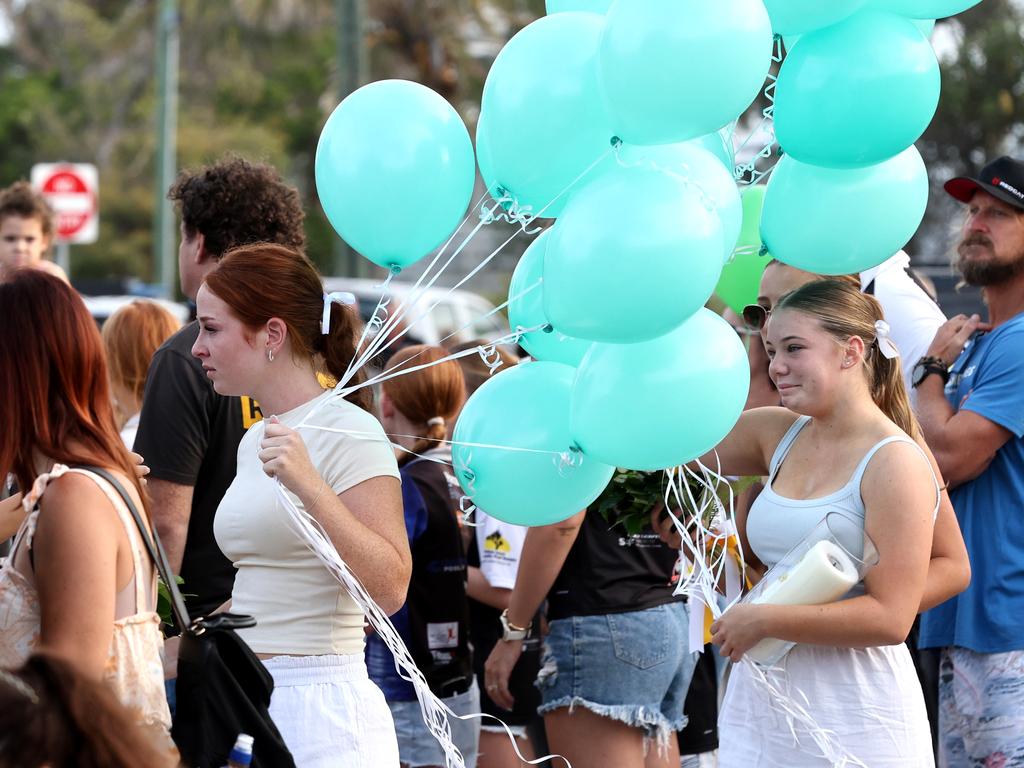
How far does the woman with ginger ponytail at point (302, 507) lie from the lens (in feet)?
9.68

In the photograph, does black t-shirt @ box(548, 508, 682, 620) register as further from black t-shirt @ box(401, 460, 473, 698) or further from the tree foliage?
the tree foliage

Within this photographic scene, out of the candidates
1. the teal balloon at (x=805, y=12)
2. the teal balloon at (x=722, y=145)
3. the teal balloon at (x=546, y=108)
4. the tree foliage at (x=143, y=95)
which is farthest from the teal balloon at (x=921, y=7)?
the tree foliage at (x=143, y=95)

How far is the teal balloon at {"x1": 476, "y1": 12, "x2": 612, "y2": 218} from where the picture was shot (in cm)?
295

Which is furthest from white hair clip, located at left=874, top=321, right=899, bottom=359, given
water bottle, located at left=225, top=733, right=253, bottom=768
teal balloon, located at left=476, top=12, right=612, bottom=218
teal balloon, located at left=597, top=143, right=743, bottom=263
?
water bottle, located at left=225, top=733, right=253, bottom=768

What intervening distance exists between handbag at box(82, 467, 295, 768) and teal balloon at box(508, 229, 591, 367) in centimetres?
108

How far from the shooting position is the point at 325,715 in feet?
9.79

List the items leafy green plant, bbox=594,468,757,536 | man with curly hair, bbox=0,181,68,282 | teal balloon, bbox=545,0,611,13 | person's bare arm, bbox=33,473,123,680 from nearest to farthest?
person's bare arm, bbox=33,473,123,680 < teal balloon, bbox=545,0,611,13 < leafy green plant, bbox=594,468,757,536 < man with curly hair, bbox=0,181,68,282

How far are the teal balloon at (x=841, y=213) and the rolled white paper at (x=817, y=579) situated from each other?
724 millimetres

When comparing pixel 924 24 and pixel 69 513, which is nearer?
pixel 69 513

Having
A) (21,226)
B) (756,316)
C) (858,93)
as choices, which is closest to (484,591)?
(756,316)

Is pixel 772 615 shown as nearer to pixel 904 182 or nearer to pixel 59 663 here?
pixel 904 182

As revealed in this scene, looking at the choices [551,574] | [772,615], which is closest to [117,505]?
[772,615]

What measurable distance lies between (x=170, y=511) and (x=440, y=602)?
1.05m

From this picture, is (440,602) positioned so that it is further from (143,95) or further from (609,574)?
(143,95)
